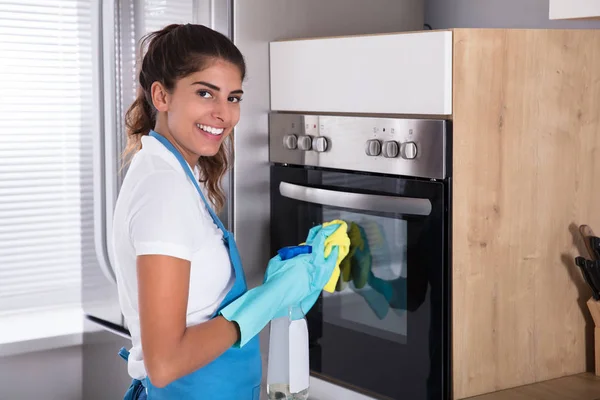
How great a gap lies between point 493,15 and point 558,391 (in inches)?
39.7

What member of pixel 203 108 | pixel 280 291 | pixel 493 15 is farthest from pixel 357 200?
pixel 493 15

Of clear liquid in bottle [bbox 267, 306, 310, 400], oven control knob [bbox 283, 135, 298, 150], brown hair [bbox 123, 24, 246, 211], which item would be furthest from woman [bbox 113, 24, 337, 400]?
oven control knob [bbox 283, 135, 298, 150]

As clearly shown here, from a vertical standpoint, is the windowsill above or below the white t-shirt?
below

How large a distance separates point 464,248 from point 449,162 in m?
0.17

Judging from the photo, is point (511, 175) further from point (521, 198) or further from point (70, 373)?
point (70, 373)

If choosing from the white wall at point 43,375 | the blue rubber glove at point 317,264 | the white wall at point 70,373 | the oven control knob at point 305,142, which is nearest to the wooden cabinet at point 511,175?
the oven control knob at point 305,142

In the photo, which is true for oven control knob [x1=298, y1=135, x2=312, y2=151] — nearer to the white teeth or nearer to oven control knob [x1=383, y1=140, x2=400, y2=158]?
oven control knob [x1=383, y1=140, x2=400, y2=158]

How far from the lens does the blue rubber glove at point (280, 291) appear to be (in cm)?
135

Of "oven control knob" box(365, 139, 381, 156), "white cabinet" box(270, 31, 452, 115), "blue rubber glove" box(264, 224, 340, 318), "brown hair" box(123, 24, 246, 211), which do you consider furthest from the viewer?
"oven control knob" box(365, 139, 381, 156)

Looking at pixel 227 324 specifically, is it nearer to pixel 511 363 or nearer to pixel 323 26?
pixel 511 363

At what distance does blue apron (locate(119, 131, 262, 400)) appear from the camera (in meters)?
1.40

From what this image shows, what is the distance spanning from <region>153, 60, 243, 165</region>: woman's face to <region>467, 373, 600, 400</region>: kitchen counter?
0.75m

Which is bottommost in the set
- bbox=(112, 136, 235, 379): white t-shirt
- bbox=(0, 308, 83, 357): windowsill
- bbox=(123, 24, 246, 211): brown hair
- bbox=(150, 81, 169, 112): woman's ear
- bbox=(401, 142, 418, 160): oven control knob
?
bbox=(0, 308, 83, 357): windowsill

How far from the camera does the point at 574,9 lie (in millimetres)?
1599
